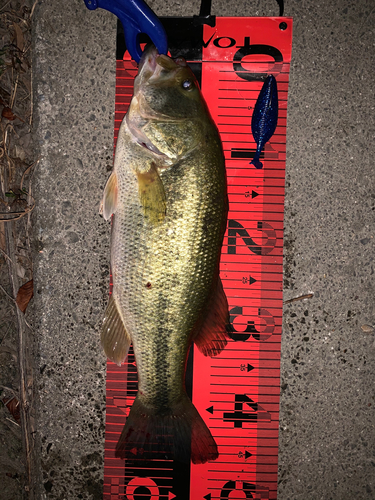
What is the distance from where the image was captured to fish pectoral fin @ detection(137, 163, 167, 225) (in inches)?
68.3

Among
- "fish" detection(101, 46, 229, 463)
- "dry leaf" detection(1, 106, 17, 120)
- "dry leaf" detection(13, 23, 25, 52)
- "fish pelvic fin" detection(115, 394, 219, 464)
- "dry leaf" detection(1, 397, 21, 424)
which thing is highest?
"dry leaf" detection(13, 23, 25, 52)

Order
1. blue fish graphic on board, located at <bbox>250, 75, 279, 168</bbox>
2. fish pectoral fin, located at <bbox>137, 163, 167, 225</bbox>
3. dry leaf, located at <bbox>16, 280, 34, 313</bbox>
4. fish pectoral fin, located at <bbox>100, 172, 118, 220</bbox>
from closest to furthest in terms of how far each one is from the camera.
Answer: fish pectoral fin, located at <bbox>137, 163, 167, 225</bbox> < fish pectoral fin, located at <bbox>100, 172, 118, 220</bbox> < blue fish graphic on board, located at <bbox>250, 75, 279, 168</bbox> < dry leaf, located at <bbox>16, 280, 34, 313</bbox>

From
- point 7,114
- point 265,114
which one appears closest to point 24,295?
point 7,114

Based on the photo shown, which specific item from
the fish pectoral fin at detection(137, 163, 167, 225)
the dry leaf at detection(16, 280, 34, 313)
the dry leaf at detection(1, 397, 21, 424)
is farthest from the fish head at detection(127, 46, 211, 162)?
the dry leaf at detection(1, 397, 21, 424)

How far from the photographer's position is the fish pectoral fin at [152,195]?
5.69 ft

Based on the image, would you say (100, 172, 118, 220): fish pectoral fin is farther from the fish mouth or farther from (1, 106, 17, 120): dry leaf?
(1, 106, 17, 120): dry leaf

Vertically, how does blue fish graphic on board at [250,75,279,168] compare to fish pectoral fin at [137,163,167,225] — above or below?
above

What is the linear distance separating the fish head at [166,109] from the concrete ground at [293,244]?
1.92 feet

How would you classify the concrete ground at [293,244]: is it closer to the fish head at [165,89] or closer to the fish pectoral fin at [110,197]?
the fish pectoral fin at [110,197]

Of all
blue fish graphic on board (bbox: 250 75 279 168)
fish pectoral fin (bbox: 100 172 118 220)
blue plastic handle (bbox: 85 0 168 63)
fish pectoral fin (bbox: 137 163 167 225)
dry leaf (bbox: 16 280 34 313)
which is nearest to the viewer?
fish pectoral fin (bbox: 137 163 167 225)

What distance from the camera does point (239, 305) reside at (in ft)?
7.62

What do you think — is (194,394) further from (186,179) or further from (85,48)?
(85,48)

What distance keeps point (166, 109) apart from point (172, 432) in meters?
1.77

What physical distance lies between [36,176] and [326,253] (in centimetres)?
198
